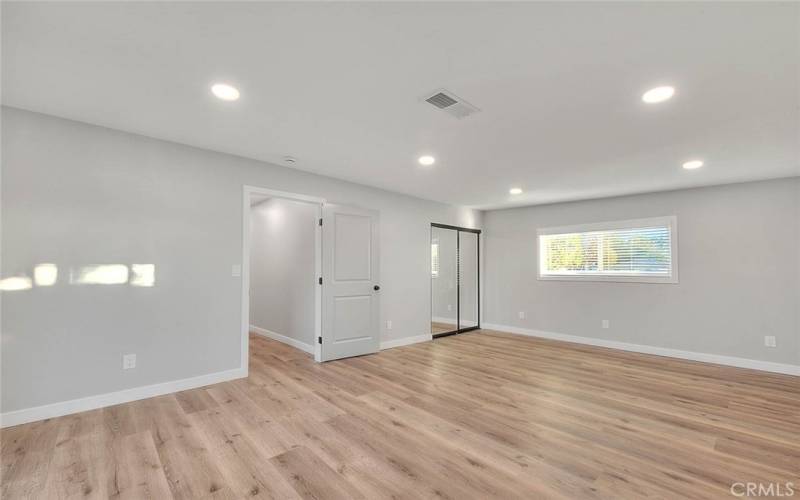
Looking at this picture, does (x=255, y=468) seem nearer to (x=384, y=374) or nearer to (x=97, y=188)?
(x=384, y=374)

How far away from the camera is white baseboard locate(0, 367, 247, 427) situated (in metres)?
2.62

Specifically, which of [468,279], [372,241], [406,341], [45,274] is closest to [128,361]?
[45,274]

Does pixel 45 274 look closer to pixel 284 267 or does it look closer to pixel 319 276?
pixel 319 276

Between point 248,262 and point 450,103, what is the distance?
9.15 ft

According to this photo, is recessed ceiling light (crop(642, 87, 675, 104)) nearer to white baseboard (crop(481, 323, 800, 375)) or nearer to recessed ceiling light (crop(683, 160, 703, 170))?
recessed ceiling light (crop(683, 160, 703, 170))

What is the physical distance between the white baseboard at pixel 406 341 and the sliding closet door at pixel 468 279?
3.87ft

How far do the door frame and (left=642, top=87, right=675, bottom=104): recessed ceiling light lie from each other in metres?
Answer: 3.55

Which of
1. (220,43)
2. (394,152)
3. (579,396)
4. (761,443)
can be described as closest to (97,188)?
(220,43)

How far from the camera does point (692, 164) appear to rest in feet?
12.6

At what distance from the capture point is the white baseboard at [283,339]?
4.95 metres

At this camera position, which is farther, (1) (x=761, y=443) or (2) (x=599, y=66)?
(1) (x=761, y=443)

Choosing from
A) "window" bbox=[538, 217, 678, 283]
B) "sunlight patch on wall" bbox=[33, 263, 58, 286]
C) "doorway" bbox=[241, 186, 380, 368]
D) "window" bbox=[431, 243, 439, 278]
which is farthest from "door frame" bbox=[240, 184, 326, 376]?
"window" bbox=[538, 217, 678, 283]

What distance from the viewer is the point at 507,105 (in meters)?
2.50

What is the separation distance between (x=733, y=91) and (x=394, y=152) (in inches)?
104
